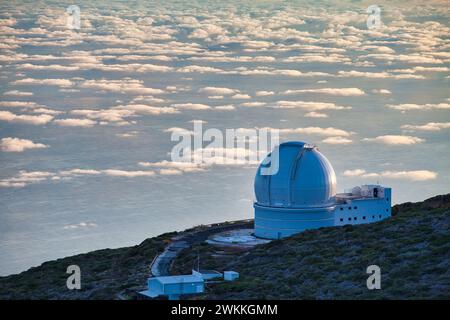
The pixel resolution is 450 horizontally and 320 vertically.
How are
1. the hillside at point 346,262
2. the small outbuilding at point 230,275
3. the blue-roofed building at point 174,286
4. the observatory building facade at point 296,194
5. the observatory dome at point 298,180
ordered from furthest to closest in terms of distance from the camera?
the observatory building facade at point 296,194, the observatory dome at point 298,180, the small outbuilding at point 230,275, the blue-roofed building at point 174,286, the hillside at point 346,262

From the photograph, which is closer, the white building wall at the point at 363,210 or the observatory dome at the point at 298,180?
the observatory dome at the point at 298,180

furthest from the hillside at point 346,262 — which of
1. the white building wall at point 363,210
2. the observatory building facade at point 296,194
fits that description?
the white building wall at point 363,210

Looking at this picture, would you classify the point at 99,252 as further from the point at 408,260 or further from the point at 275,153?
the point at 408,260

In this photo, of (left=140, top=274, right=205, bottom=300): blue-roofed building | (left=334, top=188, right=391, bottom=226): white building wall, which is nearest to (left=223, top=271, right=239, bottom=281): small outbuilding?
(left=140, top=274, right=205, bottom=300): blue-roofed building

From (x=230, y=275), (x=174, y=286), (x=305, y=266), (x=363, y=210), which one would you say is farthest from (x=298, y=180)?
(x=174, y=286)

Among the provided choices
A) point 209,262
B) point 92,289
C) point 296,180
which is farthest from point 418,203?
point 92,289

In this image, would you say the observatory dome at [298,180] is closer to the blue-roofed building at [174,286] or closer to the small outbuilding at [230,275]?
the small outbuilding at [230,275]

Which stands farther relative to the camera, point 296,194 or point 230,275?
point 296,194

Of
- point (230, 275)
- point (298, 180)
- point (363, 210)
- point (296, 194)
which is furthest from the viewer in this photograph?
point (363, 210)

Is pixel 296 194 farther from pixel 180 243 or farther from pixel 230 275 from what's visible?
pixel 230 275
